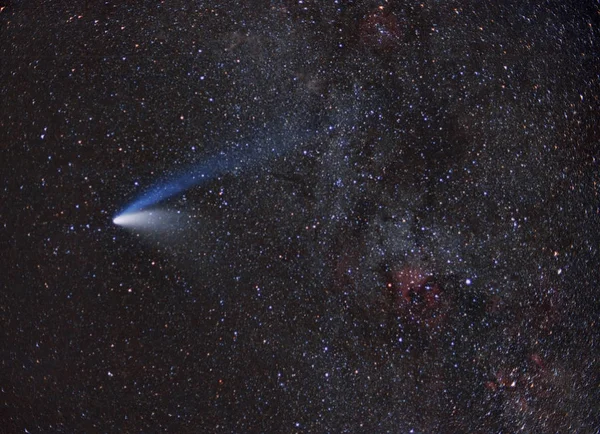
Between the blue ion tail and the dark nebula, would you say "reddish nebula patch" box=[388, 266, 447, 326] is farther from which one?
the blue ion tail

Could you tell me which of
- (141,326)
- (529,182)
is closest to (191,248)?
(141,326)

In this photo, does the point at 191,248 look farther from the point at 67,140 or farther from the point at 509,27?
the point at 509,27

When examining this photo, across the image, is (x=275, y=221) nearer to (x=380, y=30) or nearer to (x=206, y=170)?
(x=206, y=170)

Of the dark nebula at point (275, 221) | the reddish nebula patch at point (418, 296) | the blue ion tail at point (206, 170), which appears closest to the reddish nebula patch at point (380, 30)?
the dark nebula at point (275, 221)

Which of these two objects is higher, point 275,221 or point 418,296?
point 275,221

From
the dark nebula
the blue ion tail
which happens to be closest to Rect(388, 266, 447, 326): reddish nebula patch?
the dark nebula

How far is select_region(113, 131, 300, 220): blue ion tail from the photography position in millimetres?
911

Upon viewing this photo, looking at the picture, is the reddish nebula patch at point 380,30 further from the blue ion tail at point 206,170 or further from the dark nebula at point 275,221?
the blue ion tail at point 206,170

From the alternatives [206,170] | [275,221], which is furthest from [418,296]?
[206,170]

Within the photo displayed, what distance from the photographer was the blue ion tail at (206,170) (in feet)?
2.99

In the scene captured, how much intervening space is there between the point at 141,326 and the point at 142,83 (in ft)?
1.15

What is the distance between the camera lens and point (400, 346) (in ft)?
3.08

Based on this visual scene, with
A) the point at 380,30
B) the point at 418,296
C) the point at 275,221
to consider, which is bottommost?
the point at 418,296

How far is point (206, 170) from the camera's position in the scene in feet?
2.99
